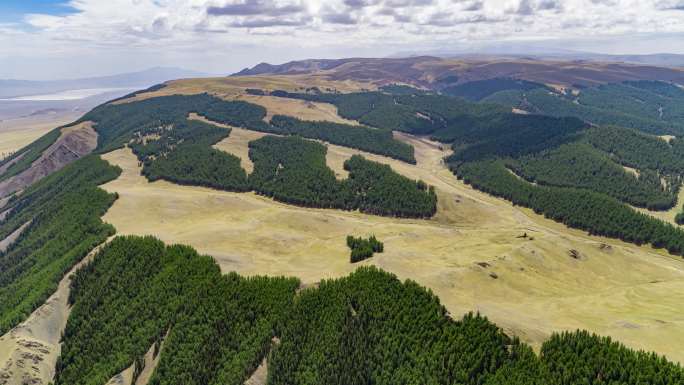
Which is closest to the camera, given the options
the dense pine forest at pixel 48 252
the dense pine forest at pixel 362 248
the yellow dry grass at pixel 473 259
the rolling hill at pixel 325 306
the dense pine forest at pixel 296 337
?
the dense pine forest at pixel 296 337

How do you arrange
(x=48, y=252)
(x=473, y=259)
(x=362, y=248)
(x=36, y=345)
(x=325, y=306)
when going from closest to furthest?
1. (x=325, y=306)
2. (x=36, y=345)
3. (x=473, y=259)
4. (x=362, y=248)
5. (x=48, y=252)

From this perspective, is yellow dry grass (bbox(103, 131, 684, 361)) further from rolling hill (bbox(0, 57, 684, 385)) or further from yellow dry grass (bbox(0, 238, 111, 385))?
yellow dry grass (bbox(0, 238, 111, 385))

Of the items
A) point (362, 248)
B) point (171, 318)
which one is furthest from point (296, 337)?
point (362, 248)

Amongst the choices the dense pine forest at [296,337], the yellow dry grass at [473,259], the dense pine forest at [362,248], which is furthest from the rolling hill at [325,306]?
the dense pine forest at [362,248]

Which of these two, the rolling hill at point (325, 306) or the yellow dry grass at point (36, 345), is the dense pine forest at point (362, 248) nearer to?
the rolling hill at point (325, 306)

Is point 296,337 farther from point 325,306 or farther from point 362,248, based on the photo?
point 362,248
